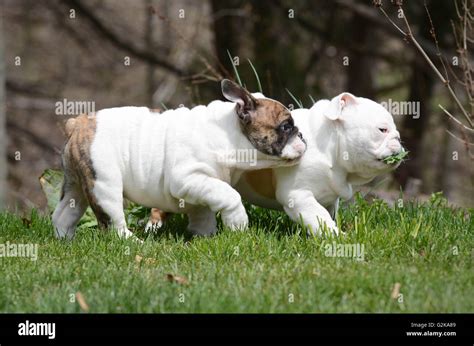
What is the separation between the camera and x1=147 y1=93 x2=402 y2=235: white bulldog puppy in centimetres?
564

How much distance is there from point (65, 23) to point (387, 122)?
9.05m

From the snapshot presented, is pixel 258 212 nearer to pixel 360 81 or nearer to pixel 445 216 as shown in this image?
pixel 445 216

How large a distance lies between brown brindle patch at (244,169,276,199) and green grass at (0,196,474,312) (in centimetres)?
27

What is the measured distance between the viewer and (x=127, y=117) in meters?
6.05

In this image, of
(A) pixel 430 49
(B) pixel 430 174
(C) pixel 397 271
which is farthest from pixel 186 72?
(C) pixel 397 271

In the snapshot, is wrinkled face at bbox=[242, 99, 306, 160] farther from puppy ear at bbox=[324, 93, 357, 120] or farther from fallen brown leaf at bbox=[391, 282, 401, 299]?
fallen brown leaf at bbox=[391, 282, 401, 299]

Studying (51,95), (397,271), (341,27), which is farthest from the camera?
(51,95)

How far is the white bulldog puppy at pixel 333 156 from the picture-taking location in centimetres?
564

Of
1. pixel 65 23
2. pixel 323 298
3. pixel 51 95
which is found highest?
pixel 65 23

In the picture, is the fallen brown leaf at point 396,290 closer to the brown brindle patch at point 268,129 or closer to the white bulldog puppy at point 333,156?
the white bulldog puppy at point 333,156

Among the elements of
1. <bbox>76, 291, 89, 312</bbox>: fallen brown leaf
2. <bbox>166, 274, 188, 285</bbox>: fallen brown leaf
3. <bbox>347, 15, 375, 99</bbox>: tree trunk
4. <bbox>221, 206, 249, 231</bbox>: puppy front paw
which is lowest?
<bbox>76, 291, 89, 312</bbox>: fallen brown leaf

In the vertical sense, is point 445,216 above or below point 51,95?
below

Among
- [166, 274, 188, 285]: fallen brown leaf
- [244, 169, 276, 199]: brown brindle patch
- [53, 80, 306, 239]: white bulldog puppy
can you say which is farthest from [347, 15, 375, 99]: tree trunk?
[166, 274, 188, 285]: fallen brown leaf

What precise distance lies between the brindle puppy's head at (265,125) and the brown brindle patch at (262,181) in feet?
1.10
